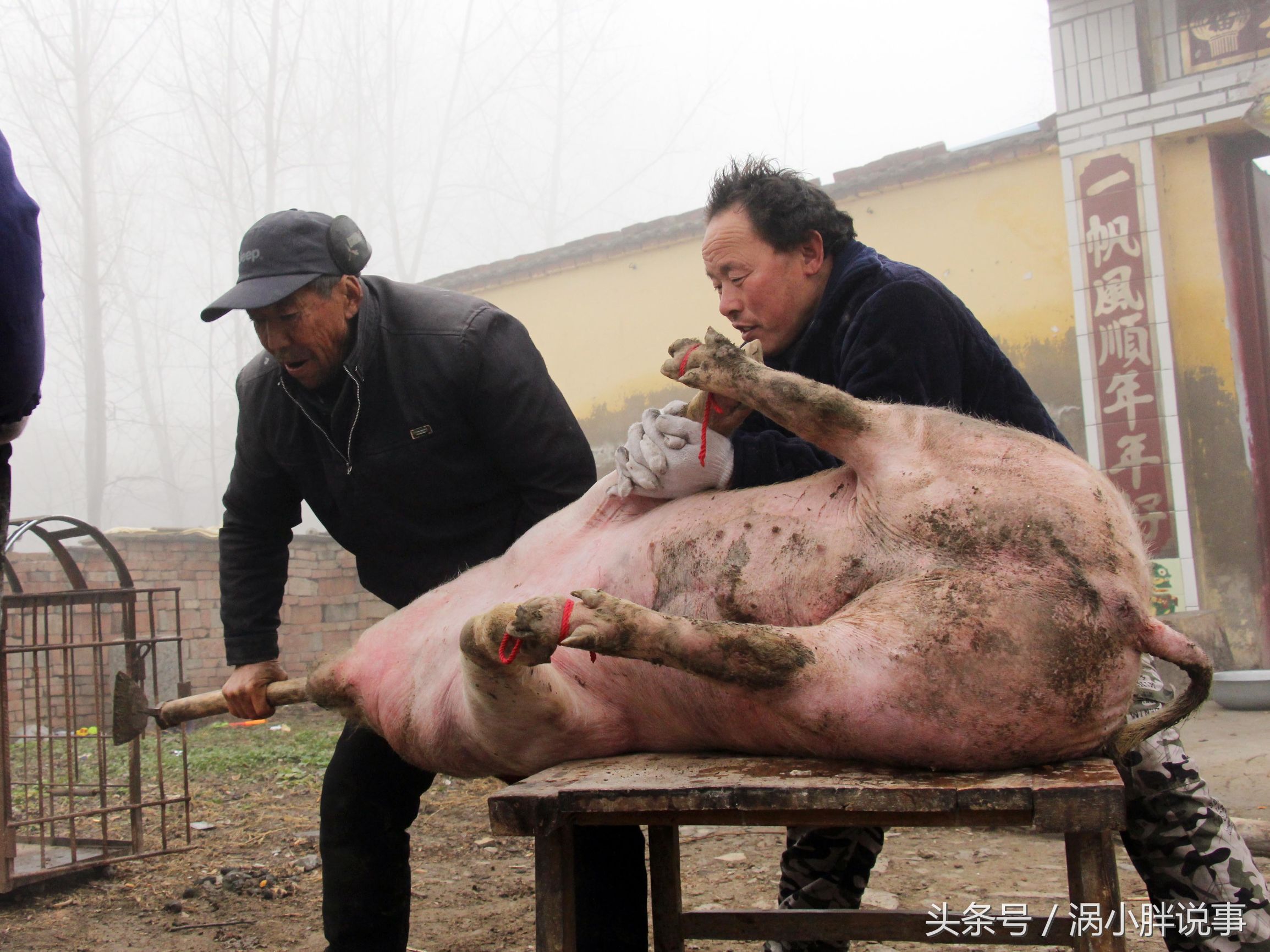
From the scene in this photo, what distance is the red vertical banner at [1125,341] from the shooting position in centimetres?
772

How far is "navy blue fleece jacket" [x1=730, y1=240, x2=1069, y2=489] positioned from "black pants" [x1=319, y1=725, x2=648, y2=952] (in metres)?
0.94

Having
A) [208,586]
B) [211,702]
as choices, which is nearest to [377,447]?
[211,702]

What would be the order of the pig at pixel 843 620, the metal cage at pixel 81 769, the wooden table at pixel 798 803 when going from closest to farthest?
the wooden table at pixel 798 803
the pig at pixel 843 620
the metal cage at pixel 81 769

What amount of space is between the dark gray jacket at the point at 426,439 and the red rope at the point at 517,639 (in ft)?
3.95

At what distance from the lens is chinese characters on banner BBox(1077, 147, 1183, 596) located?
7.71 m

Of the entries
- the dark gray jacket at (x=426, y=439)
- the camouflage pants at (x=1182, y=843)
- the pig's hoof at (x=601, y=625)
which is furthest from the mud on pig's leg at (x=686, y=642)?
the dark gray jacket at (x=426, y=439)

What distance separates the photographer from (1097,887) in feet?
5.17

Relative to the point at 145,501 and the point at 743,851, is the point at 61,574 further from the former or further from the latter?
the point at 145,501

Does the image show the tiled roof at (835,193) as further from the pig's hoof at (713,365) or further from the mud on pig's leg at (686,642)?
the mud on pig's leg at (686,642)

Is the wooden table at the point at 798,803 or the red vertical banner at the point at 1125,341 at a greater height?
the red vertical banner at the point at 1125,341

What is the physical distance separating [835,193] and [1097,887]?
8.17 meters

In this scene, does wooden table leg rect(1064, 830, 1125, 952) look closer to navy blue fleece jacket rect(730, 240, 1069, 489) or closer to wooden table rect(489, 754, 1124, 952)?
wooden table rect(489, 754, 1124, 952)

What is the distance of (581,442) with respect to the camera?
292cm

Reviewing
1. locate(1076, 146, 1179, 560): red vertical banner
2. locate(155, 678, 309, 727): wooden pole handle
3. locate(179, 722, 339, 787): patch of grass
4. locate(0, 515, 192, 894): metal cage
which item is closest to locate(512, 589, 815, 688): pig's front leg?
locate(155, 678, 309, 727): wooden pole handle
